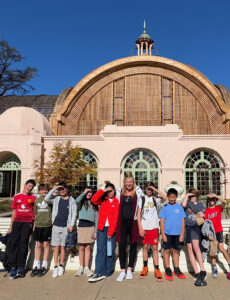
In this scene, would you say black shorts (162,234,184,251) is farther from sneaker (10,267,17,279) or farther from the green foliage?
the green foliage

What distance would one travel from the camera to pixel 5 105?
864 inches

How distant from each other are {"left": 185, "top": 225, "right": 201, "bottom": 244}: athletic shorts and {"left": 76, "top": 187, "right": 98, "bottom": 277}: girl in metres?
1.77

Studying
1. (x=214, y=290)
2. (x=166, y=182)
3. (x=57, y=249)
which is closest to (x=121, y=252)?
(x=57, y=249)

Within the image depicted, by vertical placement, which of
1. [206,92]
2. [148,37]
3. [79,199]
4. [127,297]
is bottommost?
[127,297]

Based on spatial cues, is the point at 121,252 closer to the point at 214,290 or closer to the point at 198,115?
the point at 214,290

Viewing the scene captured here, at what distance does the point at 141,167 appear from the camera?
13820 mm

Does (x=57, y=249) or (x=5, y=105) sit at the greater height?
(x=5, y=105)

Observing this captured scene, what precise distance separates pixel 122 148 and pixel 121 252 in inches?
383

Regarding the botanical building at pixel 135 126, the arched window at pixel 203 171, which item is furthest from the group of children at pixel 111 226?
the arched window at pixel 203 171

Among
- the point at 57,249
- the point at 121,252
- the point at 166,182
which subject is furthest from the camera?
the point at 166,182

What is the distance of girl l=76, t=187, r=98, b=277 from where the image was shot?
14.9 feet

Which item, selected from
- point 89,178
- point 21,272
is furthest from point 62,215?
point 89,178

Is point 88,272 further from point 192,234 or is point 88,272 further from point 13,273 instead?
point 192,234

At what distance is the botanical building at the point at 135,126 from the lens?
13523 mm
